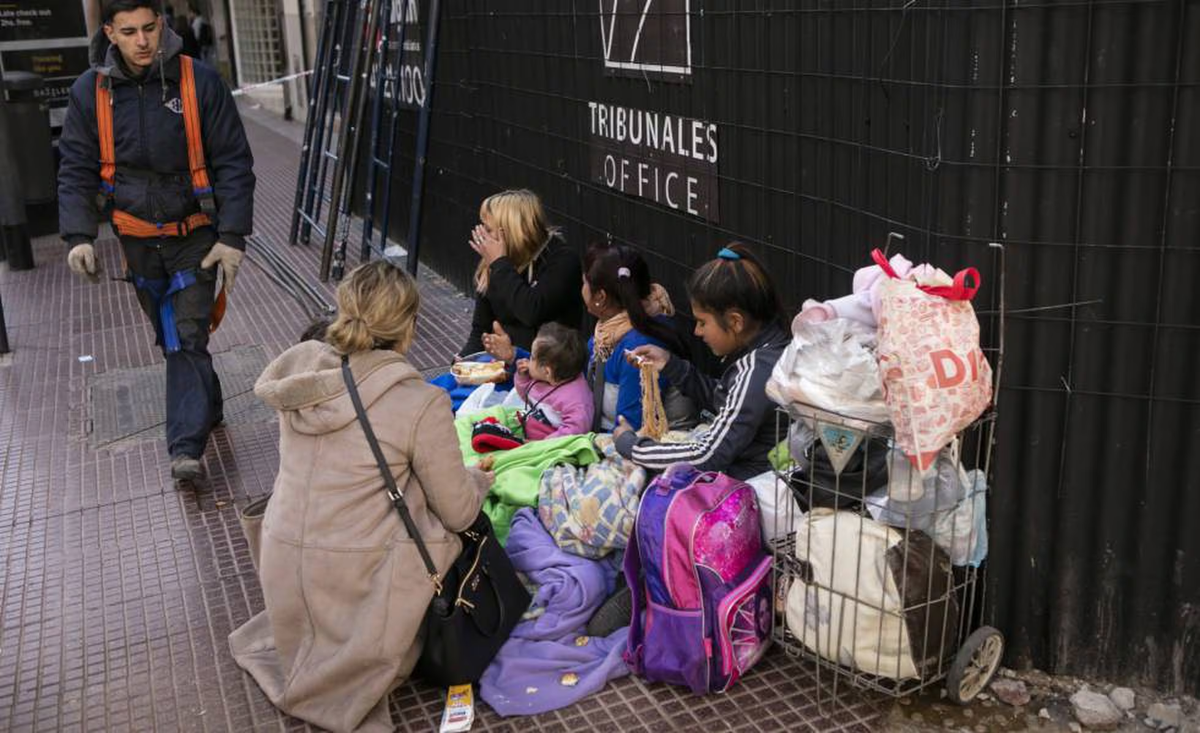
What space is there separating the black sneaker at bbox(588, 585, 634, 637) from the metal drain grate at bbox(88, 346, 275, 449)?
3.00 metres


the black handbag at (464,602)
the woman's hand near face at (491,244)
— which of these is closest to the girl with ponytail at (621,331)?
the woman's hand near face at (491,244)

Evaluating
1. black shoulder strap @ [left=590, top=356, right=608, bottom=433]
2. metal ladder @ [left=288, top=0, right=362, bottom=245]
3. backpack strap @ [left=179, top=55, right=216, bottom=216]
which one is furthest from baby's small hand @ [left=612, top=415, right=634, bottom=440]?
metal ladder @ [left=288, top=0, right=362, bottom=245]

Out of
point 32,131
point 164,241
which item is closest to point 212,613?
point 164,241

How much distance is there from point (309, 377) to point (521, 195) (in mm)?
2164

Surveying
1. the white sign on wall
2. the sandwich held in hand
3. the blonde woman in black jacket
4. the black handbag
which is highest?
the white sign on wall

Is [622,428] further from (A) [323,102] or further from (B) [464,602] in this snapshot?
(A) [323,102]

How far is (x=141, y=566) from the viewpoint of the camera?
493cm

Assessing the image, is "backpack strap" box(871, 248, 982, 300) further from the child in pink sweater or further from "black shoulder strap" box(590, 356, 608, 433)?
the child in pink sweater

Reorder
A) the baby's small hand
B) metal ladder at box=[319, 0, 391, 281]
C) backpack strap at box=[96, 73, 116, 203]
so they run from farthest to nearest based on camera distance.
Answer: metal ladder at box=[319, 0, 391, 281] → backpack strap at box=[96, 73, 116, 203] → the baby's small hand

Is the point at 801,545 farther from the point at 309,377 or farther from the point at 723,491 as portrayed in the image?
the point at 309,377

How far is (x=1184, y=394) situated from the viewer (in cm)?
332

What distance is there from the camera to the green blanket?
4488 millimetres

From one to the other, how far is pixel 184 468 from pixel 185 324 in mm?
653

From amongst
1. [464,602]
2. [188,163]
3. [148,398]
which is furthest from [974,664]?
[148,398]
